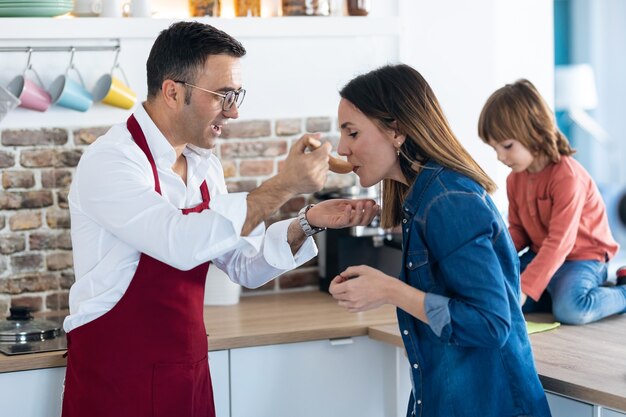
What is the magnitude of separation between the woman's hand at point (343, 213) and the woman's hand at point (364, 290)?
0.29 metres

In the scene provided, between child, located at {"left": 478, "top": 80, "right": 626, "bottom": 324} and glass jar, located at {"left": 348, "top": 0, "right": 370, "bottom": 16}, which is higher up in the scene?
glass jar, located at {"left": 348, "top": 0, "right": 370, "bottom": 16}

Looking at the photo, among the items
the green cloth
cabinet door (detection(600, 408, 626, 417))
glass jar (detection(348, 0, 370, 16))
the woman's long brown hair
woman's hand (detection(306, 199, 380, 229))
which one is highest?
glass jar (detection(348, 0, 370, 16))

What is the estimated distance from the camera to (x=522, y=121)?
3.38 m

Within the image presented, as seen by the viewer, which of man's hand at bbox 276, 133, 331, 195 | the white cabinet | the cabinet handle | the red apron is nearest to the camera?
man's hand at bbox 276, 133, 331, 195

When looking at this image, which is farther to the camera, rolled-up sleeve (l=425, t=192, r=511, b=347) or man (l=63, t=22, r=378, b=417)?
man (l=63, t=22, r=378, b=417)

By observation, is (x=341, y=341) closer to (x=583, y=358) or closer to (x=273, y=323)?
(x=273, y=323)

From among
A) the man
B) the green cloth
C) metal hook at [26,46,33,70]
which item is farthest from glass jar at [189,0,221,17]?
the green cloth

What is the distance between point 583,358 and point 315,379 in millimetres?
895

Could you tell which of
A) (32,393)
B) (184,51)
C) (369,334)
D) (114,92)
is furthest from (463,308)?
(114,92)

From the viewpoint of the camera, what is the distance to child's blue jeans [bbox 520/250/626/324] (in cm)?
319

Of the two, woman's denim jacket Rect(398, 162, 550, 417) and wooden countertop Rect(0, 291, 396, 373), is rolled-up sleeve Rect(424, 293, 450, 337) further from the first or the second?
wooden countertop Rect(0, 291, 396, 373)

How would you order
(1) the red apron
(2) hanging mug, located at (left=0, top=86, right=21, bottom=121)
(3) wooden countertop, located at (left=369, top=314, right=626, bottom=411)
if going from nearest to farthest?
(3) wooden countertop, located at (left=369, top=314, right=626, bottom=411)
(1) the red apron
(2) hanging mug, located at (left=0, top=86, right=21, bottom=121)

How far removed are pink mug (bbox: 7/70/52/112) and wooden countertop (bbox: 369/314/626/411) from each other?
4.52 ft

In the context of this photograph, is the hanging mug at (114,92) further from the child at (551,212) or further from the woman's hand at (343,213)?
the child at (551,212)
